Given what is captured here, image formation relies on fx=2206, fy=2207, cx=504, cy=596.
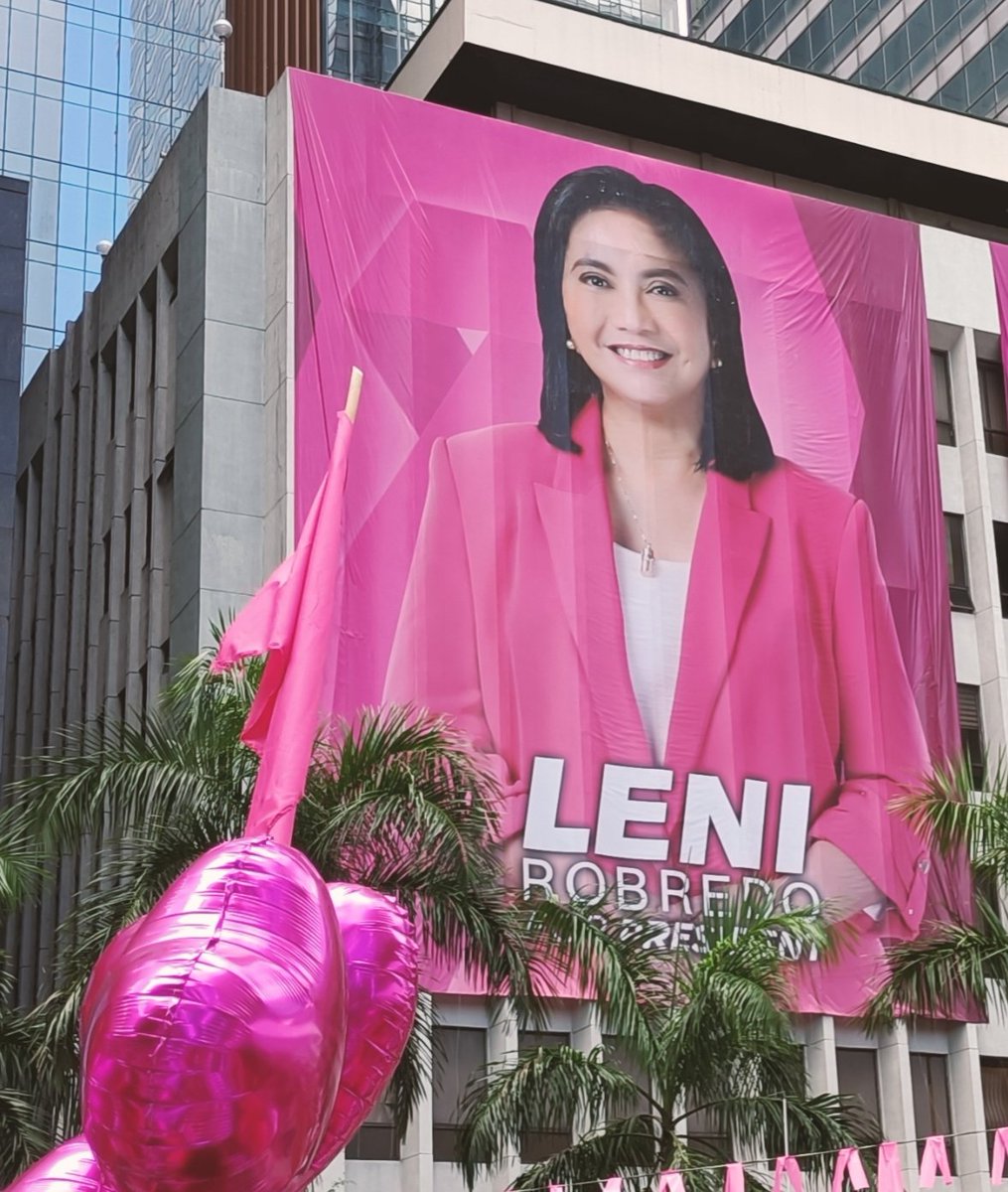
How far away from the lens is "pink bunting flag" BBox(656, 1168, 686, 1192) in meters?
17.1

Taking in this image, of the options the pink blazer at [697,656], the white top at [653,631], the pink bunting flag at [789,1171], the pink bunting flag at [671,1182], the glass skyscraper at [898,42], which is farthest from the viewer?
the glass skyscraper at [898,42]

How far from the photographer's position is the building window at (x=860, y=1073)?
33000 millimetres

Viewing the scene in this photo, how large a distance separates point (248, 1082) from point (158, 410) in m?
28.9

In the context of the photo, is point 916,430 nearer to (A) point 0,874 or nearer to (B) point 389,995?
(A) point 0,874

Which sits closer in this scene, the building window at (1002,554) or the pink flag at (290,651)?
the pink flag at (290,651)

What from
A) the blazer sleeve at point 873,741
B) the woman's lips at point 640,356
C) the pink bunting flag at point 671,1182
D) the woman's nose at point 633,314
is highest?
the woman's nose at point 633,314

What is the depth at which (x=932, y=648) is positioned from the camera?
3581 cm

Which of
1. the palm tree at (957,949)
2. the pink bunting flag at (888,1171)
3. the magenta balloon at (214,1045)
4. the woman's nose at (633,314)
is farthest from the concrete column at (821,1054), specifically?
the magenta balloon at (214,1045)

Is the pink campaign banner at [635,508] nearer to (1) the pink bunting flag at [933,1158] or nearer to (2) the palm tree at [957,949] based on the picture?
(2) the palm tree at [957,949]

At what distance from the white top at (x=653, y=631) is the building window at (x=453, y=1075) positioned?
508cm

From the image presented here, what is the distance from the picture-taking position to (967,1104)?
110ft

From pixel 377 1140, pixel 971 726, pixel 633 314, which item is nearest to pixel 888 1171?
pixel 377 1140

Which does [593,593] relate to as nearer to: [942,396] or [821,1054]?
[821,1054]

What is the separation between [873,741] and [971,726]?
3443 millimetres
